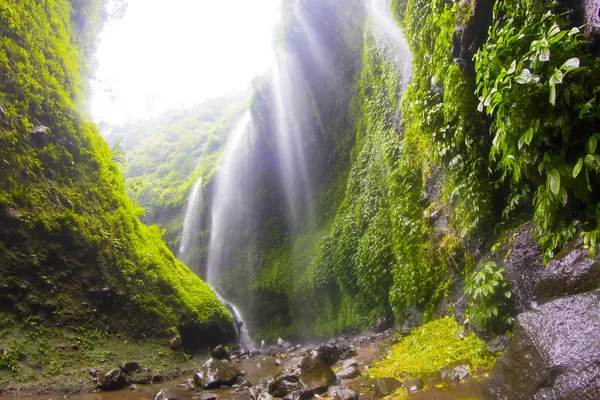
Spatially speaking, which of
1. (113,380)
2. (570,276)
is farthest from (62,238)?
(570,276)

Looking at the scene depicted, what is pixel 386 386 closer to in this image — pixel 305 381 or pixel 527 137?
pixel 305 381

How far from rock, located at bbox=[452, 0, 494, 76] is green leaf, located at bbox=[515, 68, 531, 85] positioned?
6.23ft

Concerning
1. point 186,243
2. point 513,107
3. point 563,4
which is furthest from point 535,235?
point 186,243

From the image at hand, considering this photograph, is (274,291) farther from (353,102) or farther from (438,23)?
(438,23)

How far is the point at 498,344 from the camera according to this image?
3479 millimetres

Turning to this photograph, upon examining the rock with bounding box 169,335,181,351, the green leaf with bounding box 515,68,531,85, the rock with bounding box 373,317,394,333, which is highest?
the green leaf with bounding box 515,68,531,85

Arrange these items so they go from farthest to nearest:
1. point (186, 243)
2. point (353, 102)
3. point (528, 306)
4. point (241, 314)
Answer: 1. point (186, 243)
2. point (241, 314)
3. point (353, 102)
4. point (528, 306)

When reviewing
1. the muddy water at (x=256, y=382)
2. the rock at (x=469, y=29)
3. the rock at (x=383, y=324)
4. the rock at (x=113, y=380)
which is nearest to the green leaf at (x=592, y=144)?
the muddy water at (x=256, y=382)

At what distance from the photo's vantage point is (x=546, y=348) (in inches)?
90.5

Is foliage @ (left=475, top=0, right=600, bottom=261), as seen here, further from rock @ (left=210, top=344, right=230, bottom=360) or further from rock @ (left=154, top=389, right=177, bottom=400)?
rock @ (left=210, top=344, right=230, bottom=360)

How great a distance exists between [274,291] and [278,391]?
8828 millimetres

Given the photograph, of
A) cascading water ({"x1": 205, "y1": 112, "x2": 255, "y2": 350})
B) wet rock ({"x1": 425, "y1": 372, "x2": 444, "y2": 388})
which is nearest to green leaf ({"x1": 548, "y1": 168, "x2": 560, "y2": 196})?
wet rock ({"x1": 425, "y1": 372, "x2": 444, "y2": 388})

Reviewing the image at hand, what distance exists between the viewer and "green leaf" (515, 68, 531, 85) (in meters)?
2.69

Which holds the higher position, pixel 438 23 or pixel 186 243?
pixel 186 243
